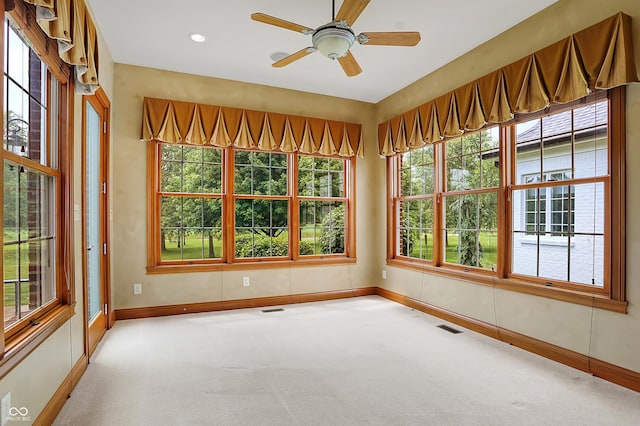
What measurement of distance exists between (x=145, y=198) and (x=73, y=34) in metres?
2.42

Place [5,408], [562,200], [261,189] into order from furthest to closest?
[261,189] → [562,200] → [5,408]

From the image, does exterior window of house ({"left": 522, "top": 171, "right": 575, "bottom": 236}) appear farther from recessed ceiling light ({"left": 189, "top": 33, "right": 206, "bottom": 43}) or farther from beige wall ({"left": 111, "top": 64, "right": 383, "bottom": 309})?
recessed ceiling light ({"left": 189, "top": 33, "right": 206, "bottom": 43})

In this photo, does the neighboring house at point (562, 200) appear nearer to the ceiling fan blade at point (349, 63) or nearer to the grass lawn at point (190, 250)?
the ceiling fan blade at point (349, 63)

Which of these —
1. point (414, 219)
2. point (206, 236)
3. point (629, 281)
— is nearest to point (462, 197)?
point (414, 219)

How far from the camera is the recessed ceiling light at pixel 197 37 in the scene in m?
3.66

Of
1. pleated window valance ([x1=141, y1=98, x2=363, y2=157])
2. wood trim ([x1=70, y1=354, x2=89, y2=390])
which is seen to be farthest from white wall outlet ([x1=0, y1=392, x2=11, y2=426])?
pleated window valance ([x1=141, y1=98, x2=363, y2=157])

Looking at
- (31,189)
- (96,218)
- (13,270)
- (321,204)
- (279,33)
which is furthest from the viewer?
(321,204)

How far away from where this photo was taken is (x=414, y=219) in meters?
5.09

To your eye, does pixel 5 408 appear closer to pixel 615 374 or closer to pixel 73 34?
pixel 73 34

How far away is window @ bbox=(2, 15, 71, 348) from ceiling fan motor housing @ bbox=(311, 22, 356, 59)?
1.81m

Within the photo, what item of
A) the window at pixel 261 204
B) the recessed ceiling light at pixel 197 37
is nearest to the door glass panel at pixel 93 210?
the recessed ceiling light at pixel 197 37

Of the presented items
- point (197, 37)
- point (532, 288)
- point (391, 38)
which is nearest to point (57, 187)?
point (197, 37)

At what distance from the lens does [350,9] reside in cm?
243

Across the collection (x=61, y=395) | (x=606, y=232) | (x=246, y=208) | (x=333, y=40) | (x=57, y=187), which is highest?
(x=333, y=40)
